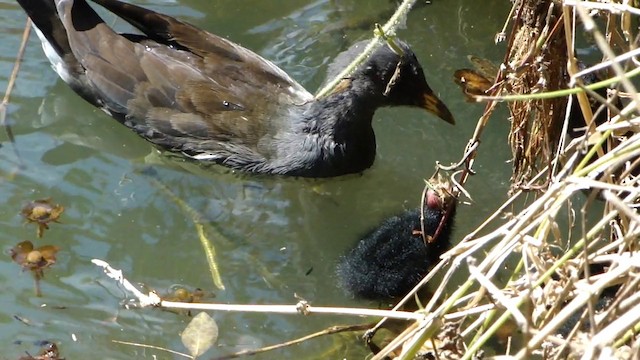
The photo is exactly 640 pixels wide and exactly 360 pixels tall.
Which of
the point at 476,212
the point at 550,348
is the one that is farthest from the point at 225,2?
the point at 550,348

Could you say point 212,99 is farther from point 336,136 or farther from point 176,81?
point 336,136

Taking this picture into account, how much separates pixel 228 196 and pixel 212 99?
0.54m

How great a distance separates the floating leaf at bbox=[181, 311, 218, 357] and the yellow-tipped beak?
170cm

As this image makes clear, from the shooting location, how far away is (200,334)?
13.1ft

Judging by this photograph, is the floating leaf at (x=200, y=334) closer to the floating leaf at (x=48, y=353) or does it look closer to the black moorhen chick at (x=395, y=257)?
the floating leaf at (x=48, y=353)

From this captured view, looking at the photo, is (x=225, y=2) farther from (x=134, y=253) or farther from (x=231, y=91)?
(x=134, y=253)

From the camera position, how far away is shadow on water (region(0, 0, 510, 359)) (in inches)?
163

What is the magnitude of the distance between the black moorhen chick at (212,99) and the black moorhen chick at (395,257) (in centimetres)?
71

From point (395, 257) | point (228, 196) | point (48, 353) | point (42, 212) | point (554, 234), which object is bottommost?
point (48, 353)

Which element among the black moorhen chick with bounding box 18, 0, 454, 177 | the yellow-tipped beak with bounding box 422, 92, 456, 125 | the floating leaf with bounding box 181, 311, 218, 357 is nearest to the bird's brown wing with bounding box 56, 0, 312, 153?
the black moorhen chick with bounding box 18, 0, 454, 177

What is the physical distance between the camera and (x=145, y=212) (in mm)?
4785

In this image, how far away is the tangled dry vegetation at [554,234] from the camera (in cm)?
220

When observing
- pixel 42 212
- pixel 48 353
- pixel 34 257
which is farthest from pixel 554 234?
pixel 42 212

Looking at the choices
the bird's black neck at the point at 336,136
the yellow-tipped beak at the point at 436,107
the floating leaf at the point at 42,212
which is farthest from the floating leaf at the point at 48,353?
the yellow-tipped beak at the point at 436,107
